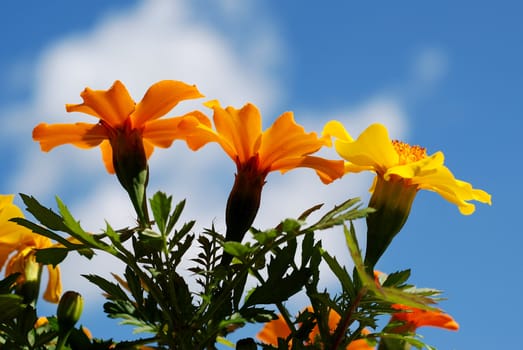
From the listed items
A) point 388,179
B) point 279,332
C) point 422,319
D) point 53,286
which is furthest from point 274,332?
point 53,286

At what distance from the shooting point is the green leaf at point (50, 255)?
45.9 inches

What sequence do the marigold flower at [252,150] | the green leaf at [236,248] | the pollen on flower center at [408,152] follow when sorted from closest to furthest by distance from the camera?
the green leaf at [236,248], the marigold flower at [252,150], the pollen on flower center at [408,152]

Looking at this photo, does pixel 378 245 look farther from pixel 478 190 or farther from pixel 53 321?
pixel 53 321

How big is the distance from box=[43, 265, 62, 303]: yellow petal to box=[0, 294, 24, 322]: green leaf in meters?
0.58

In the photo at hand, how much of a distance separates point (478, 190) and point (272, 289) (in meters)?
0.49

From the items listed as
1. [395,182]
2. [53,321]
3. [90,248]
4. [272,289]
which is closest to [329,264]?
[272,289]

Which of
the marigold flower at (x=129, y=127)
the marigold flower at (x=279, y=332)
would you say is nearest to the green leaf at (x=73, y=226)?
the marigold flower at (x=129, y=127)

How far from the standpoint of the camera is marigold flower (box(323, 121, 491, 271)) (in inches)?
48.8

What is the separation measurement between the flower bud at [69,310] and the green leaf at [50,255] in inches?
5.0

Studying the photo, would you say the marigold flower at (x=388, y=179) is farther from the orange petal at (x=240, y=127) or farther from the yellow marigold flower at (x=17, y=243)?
the yellow marigold flower at (x=17, y=243)

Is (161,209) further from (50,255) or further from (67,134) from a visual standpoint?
(67,134)

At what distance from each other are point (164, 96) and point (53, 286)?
0.76 metres

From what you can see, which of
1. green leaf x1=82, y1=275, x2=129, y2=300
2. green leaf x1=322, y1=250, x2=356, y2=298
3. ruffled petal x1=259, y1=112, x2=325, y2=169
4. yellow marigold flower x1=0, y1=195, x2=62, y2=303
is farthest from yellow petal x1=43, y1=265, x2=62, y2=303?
green leaf x1=322, y1=250, x2=356, y2=298

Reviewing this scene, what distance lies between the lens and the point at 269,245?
3.39 ft
